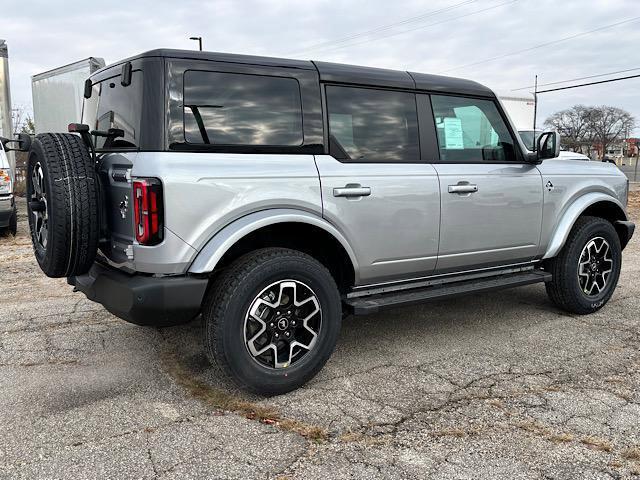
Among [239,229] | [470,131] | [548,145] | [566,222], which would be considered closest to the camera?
[239,229]

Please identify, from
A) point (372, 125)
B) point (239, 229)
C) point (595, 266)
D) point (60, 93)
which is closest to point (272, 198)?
point (239, 229)

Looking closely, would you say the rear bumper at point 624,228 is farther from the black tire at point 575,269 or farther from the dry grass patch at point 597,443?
the dry grass patch at point 597,443

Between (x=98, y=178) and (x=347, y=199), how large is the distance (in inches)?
56.8

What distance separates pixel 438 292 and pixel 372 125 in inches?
48.7

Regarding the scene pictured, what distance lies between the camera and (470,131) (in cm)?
430

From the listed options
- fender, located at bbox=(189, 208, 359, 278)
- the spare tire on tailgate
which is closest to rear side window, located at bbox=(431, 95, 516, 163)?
fender, located at bbox=(189, 208, 359, 278)

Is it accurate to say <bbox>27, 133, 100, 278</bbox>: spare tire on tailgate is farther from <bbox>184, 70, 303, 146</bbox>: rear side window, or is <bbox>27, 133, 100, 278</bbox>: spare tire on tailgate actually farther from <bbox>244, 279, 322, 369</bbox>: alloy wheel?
<bbox>244, 279, 322, 369</bbox>: alloy wheel

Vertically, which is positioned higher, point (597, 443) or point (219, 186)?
point (219, 186)

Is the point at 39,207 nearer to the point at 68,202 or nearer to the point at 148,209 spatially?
the point at 68,202

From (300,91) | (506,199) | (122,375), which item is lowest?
(122,375)

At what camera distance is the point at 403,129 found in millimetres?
3945

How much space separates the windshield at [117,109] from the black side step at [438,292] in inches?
65.3

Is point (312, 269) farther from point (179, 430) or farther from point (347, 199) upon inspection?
point (179, 430)

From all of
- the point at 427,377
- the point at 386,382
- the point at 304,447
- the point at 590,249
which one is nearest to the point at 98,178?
the point at 304,447
